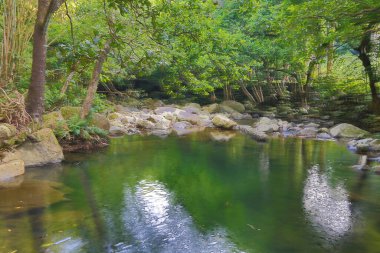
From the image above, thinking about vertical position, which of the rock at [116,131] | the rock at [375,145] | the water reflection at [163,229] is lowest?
the water reflection at [163,229]

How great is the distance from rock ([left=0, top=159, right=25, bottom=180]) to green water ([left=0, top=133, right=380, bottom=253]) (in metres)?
0.22

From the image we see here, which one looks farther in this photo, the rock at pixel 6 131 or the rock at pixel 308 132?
the rock at pixel 308 132

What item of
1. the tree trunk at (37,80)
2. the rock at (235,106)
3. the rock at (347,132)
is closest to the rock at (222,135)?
the rock at (347,132)

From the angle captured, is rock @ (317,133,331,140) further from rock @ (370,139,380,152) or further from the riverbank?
rock @ (370,139,380,152)

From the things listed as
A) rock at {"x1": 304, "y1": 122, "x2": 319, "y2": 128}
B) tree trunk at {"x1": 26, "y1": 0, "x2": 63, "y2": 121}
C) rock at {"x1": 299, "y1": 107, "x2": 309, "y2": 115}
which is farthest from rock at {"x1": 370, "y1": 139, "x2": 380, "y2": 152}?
tree trunk at {"x1": 26, "y1": 0, "x2": 63, "y2": 121}

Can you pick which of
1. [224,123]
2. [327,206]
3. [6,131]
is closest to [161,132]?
[224,123]

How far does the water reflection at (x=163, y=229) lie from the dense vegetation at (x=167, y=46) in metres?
2.10

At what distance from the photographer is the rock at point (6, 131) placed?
8.35 meters

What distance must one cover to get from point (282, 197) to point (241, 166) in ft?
8.98

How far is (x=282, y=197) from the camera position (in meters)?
7.03

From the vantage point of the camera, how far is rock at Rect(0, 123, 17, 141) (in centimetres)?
835

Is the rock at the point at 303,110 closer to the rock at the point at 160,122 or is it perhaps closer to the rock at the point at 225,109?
the rock at the point at 225,109

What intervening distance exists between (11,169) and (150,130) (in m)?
9.42

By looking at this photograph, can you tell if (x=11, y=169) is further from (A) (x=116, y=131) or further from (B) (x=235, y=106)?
(B) (x=235, y=106)
